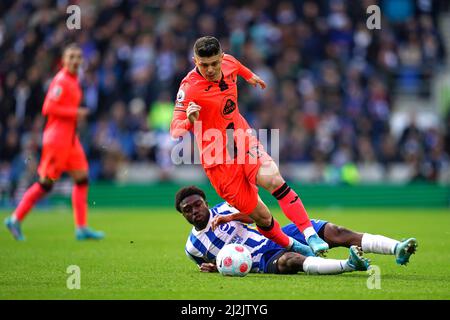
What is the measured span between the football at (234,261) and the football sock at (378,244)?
3.89 feet

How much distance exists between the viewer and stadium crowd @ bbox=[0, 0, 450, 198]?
75.0ft

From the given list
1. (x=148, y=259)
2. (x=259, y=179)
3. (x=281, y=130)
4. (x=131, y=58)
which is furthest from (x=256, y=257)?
(x=131, y=58)

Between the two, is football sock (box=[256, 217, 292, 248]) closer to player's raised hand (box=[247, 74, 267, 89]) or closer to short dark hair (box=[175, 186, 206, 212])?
short dark hair (box=[175, 186, 206, 212])

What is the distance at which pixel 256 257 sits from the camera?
371 inches

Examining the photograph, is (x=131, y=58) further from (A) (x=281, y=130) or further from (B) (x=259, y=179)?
(B) (x=259, y=179)

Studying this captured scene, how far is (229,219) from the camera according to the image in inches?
369

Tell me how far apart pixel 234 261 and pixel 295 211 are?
0.86 m

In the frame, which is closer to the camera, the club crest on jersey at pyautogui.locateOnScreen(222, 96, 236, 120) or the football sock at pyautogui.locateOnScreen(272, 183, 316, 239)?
the football sock at pyautogui.locateOnScreen(272, 183, 316, 239)

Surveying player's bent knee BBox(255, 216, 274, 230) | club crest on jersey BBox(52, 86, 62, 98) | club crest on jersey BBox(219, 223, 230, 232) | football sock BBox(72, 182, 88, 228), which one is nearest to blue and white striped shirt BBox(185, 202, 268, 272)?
club crest on jersey BBox(219, 223, 230, 232)

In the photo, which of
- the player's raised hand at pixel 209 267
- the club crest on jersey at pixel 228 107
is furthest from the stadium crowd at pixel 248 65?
the player's raised hand at pixel 209 267

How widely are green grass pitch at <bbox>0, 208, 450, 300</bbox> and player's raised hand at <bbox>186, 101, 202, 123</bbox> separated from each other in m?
1.61

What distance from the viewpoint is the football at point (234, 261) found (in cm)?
907

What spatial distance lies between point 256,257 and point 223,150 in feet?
3.99

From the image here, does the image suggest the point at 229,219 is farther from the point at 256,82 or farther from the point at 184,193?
the point at 256,82
